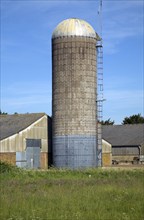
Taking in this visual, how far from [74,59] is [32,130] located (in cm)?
805

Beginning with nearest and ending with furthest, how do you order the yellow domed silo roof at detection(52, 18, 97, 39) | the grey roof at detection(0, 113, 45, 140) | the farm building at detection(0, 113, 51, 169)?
the farm building at detection(0, 113, 51, 169)
the grey roof at detection(0, 113, 45, 140)
the yellow domed silo roof at detection(52, 18, 97, 39)

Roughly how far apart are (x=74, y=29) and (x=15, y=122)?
11.3m

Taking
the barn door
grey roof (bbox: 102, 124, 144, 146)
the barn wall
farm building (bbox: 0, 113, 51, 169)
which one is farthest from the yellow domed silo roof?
grey roof (bbox: 102, 124, 144, 146)

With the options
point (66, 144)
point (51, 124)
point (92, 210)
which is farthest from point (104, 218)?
point (51, 124)

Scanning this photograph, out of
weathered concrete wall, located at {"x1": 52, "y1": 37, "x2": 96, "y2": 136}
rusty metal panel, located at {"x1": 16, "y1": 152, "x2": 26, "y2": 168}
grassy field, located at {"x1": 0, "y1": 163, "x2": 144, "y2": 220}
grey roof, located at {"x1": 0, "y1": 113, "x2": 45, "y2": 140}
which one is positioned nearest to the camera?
grassy field, located at {"x1": 0, "y1": 163, "x2": 144, "y2": 220}

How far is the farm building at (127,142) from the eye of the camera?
63.8 m

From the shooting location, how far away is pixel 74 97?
147 ft

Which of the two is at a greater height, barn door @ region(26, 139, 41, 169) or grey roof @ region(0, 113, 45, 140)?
grey roof @ region(0, 113, 45, 140)

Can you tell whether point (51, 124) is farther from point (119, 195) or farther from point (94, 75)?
point (119, 195)

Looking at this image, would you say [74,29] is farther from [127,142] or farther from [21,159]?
[127,142]

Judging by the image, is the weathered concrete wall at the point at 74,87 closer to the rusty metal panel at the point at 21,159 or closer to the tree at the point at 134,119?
the rusty metal panel at the point at 21,159

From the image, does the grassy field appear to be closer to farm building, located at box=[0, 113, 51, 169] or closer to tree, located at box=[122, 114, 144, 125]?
farm building, located at box=[0, 113, 51, 169]

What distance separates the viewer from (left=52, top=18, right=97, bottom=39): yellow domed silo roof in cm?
4616

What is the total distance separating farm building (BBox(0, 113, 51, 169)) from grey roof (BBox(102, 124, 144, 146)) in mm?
19523
